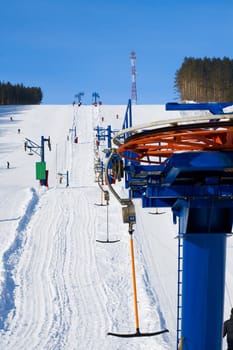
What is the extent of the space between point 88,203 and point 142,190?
10964 mm

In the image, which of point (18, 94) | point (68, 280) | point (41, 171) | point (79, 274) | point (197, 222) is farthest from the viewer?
point (18, 94)

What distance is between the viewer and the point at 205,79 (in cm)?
8119

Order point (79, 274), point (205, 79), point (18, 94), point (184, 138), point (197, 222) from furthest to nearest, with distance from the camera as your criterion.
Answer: point (18, 94), point (205, 79), point (79, 274), point (197, 222), point (184, 138)

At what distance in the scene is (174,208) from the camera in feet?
13.7

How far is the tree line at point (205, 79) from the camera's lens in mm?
76312

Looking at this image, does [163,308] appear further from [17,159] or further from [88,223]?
[17,159]

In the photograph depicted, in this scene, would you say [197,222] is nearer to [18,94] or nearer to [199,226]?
[199,226]

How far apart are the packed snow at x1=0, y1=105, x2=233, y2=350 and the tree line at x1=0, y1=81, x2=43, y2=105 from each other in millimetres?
81527

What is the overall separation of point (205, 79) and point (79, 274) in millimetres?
76589

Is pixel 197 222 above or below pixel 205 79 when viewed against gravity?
below

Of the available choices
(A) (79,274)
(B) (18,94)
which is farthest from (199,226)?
(B) (18,94)

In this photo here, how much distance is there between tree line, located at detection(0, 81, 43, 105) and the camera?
95875 millimetres

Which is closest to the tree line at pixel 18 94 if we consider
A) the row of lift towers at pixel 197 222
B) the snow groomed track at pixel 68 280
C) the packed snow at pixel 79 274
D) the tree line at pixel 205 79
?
the tree line at pixel 205 79

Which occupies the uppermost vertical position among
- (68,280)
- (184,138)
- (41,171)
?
(184,138)
